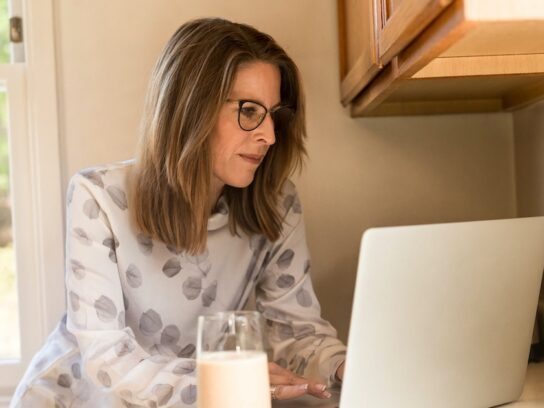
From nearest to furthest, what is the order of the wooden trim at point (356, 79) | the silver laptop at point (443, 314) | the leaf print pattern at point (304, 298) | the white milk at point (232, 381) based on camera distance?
the white milk at point (232, 381)
the silver laptop at point (443, 314)
the wooden trim at point (356, 79)
the leaf print pattern at point (304, 298)

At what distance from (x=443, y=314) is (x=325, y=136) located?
84 cm

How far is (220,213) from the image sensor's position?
152cm

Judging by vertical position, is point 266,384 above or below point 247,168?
below

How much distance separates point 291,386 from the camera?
1.13 m

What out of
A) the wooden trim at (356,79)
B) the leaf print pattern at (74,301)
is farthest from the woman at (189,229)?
the wooden trim at (356,79)

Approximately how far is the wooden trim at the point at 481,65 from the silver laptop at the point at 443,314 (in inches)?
9.7

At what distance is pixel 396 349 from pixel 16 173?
111 centimetres

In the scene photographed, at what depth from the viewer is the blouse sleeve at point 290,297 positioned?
4.93 ft

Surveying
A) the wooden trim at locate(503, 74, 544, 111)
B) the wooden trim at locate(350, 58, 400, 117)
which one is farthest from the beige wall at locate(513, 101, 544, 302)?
the wooden trim at locate(350, 58, 400, 117)

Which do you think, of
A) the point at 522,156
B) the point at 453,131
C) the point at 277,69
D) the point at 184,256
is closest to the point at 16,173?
the point at 184,256

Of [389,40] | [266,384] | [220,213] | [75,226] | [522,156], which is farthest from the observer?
[522,156]

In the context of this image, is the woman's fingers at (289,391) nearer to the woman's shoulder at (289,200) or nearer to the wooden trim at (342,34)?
the woman's shoulder at (289,200)

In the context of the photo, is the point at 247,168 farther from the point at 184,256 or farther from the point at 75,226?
the point at 75,226

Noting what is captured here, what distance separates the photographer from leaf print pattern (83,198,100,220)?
138 cm
